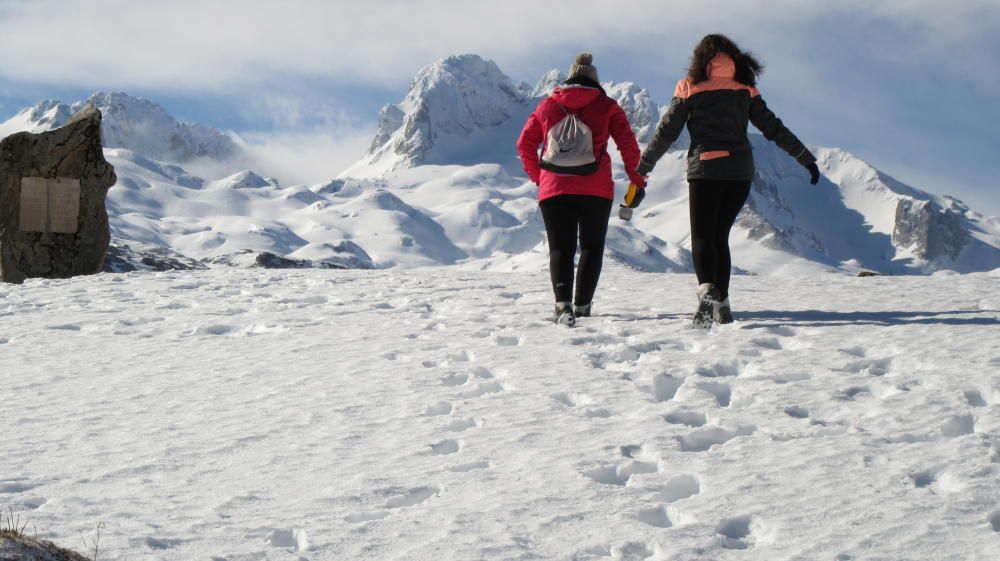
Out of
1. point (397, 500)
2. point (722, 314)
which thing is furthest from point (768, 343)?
point (397, 500)

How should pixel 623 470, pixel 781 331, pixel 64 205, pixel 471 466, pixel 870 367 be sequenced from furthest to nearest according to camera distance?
pixel 64 205 → pixel 781 331 → pixel 870 367 → pixel 471 466 → pixel 623 470

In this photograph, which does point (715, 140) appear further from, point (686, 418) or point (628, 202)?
point (686, 418)

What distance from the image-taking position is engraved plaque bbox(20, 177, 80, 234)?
47.3 ft

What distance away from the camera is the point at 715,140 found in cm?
705

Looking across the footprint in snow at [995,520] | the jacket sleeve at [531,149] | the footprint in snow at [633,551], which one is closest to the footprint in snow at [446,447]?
the footprint in snow at [633,551]

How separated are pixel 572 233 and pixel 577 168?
57 cm

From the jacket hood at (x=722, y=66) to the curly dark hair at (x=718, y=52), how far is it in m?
0.03

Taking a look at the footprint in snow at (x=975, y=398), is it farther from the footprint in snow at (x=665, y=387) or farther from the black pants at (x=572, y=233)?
the black pants at (x=572, y=233)

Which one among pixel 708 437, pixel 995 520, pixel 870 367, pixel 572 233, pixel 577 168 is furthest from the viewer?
pixel 572 233

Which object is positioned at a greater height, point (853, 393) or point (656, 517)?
point (853, 393)

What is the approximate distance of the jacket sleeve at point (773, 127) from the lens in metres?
7.24

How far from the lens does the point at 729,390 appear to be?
211 inches

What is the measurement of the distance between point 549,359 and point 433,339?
1313 mm

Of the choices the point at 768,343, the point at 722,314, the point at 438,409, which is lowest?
A: the point at 438,409
